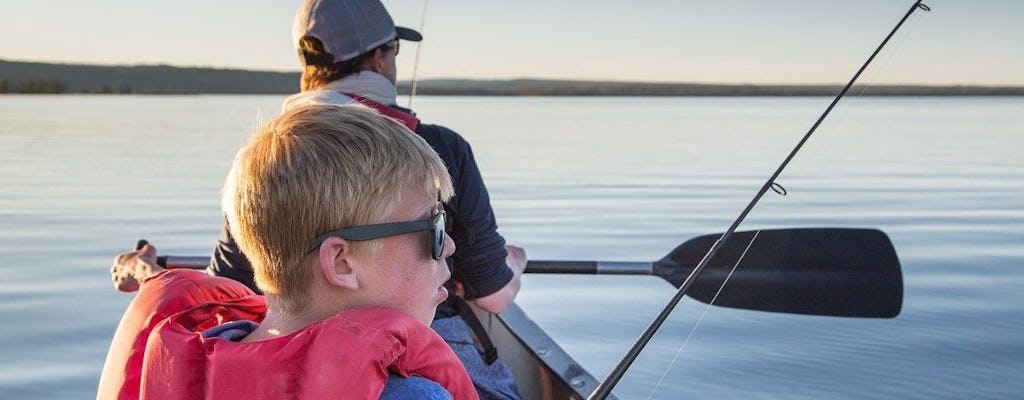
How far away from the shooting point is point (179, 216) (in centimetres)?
1223

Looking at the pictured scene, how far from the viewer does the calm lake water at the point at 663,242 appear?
6156mm

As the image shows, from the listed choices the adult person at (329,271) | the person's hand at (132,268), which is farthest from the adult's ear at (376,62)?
the adult person at (329,271)

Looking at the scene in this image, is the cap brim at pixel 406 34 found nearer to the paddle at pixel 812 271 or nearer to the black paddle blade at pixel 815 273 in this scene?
the paddle at pixel 812 271

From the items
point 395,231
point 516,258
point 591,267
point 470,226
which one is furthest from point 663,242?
point 395,231

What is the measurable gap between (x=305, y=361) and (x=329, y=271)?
13cm

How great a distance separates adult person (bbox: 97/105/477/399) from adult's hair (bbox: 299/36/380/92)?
136cm

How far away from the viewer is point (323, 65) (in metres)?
2.91

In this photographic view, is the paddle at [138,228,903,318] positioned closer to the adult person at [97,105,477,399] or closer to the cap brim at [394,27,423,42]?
the cap brim at [394,27,423,42]

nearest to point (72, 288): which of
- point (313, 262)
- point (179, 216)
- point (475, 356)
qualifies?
point (179, 216)

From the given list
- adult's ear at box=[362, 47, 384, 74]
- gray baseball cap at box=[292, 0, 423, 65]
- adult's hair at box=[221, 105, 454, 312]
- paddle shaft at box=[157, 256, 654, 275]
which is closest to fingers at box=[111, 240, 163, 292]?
gray baseball cap at box=[292, 0, 423, 65]

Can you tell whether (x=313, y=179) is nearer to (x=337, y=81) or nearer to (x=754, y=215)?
(x=337, y=81)

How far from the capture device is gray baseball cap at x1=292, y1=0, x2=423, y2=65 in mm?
2898

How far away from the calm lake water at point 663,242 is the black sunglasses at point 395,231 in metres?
0.54

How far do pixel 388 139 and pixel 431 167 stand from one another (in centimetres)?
8
